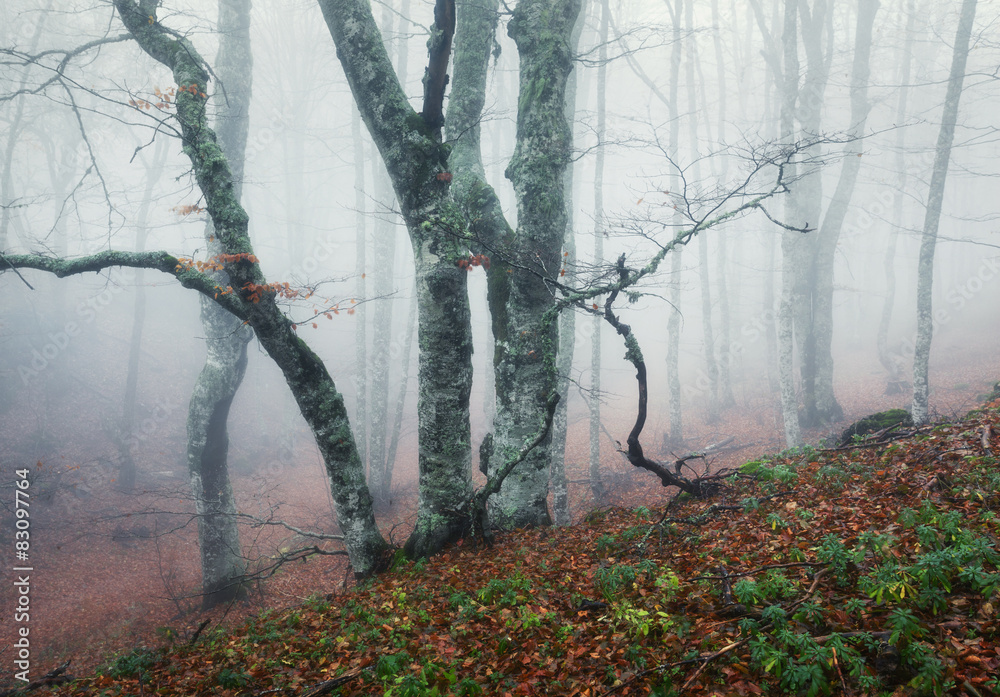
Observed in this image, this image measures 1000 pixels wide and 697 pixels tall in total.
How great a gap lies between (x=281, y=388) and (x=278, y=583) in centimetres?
1444

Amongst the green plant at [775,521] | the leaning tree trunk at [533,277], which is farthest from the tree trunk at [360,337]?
the green plant at [775,521]

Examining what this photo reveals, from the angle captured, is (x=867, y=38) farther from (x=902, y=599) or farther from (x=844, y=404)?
(x=902, y=599)

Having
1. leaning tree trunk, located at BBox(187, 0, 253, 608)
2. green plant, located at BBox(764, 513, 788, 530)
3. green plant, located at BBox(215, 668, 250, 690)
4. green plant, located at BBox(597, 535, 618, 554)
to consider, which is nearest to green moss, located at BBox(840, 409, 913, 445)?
green plant, located at BBox(764, 513, 788, 530)

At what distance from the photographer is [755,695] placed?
260 centimetres

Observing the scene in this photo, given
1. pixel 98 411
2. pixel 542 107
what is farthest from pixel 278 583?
pixel 98 411

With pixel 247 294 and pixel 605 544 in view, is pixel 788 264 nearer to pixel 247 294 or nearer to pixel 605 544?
pixel 605 544

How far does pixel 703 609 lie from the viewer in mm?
3463

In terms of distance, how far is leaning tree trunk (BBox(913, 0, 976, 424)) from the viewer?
419 inches

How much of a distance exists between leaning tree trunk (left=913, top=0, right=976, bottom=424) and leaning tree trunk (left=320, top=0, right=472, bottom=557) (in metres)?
10.2

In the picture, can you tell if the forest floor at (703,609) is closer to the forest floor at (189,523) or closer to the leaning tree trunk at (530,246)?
the forest floor at (189,523)

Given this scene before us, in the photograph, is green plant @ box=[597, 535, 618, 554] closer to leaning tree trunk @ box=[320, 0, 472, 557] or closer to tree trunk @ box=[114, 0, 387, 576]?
leaning tree trunk @ box=[320, 0, 472, 557]

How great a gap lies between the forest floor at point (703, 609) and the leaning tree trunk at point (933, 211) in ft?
19.2

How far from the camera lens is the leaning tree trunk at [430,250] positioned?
5.64m

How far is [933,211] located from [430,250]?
11805 mm
